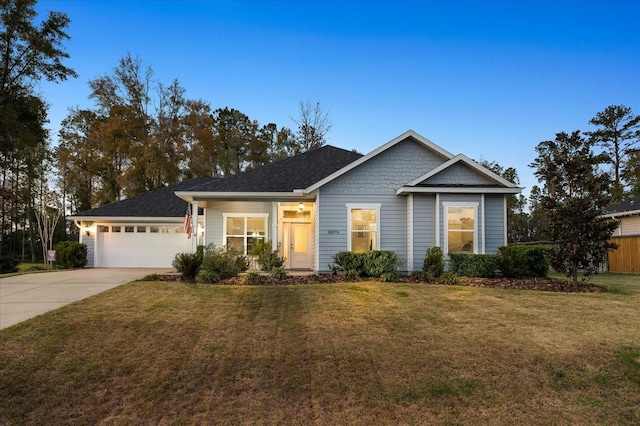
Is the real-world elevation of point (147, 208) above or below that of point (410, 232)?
above

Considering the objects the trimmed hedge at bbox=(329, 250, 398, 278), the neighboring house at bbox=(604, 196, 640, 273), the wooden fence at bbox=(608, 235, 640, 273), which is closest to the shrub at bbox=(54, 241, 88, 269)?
the trimmed hedge at bbox=(329, 250, 398, 278)

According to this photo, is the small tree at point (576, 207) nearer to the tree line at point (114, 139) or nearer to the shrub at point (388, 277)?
the shrub at point (388, 277)

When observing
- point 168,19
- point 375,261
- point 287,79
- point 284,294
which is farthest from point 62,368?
point 287,79

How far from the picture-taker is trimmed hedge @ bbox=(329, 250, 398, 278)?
12.7 m

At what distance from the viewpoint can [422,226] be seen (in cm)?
1366

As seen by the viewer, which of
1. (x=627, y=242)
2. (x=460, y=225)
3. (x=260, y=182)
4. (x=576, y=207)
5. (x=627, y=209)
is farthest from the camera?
(x=627, y=209)

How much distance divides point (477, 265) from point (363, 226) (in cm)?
378

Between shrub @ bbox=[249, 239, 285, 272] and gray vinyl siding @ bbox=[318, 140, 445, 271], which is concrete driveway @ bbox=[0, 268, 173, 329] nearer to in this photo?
shrub @ bbox=[249, 239, 285, 272]

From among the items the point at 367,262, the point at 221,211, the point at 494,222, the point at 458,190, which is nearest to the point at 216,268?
the point at 221,211

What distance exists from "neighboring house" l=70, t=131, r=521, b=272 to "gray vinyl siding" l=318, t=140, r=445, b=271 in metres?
0.03

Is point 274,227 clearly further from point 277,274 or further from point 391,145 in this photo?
point 391,145

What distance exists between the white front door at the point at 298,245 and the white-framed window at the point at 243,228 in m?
1.05

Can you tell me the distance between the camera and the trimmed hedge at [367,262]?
41.6 ft

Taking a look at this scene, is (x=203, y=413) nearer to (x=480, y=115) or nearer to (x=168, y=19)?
(x=168, y=19)
